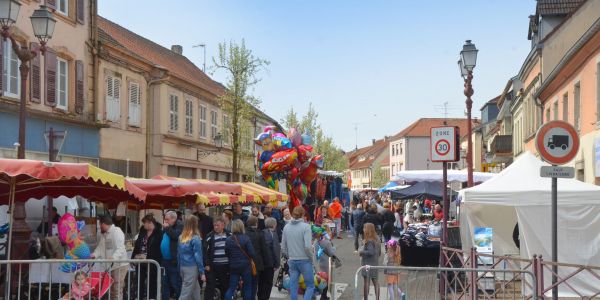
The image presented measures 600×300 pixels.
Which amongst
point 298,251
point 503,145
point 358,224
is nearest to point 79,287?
point 298,251

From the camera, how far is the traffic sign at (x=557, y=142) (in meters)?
9.36

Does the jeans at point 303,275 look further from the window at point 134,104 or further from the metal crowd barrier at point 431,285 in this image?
the window at point 134,104

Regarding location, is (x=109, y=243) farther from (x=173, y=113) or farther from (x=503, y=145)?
(x=503, y=145)

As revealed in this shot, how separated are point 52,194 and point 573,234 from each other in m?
9.17

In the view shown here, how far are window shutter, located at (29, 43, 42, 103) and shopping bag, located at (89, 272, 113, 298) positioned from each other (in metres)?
13.8

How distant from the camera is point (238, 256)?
37.0 ft

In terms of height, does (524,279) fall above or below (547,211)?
below

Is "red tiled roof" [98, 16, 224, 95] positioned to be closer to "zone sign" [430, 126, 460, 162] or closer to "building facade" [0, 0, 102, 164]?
"building facade" [0, 0, 102, 164]

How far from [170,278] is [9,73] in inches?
450

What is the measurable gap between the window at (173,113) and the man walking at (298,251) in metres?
21.6

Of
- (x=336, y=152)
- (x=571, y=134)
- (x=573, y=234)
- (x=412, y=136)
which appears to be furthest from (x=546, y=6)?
(x=412, y=136)

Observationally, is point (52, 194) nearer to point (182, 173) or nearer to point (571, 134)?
point (571, 134)

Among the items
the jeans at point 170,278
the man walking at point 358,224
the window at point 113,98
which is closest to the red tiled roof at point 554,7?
the man walking at point 358,224

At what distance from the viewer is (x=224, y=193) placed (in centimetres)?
1803
